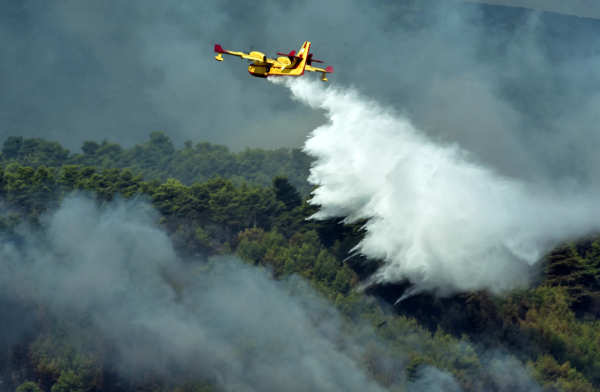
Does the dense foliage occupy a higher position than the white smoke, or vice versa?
the dense foliage

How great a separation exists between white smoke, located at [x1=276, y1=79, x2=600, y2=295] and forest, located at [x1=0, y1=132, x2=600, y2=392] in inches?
96.3

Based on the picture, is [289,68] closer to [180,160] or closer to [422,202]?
[422,202]

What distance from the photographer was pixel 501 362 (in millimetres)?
48500

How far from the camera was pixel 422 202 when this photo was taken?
172 feet

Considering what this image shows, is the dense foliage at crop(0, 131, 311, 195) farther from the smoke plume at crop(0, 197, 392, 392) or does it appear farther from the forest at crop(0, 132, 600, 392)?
the smoke plume at crop(0, 197, 392, 392)

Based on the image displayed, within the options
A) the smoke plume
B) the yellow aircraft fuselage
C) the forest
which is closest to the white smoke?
the forest

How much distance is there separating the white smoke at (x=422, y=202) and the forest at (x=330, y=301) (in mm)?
2447

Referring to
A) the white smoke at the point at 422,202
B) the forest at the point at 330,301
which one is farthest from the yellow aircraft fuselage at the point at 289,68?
the forest at the point at 330,301

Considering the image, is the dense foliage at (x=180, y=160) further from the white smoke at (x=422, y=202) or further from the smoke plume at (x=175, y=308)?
the white smoke at (x=422, y=202)

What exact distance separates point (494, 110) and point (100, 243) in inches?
4145

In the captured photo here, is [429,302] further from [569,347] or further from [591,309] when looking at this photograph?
[591,309]

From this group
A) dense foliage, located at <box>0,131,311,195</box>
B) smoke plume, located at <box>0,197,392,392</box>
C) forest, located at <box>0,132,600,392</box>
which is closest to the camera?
smoke plume, located at <box>0,197,392,392</box>

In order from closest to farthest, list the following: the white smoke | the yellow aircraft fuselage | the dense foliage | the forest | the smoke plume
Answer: the smoke plume
the forest
the yellow aircraft fuselage
the white smoke
the dense foliage

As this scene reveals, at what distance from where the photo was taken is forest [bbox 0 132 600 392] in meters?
47.9
